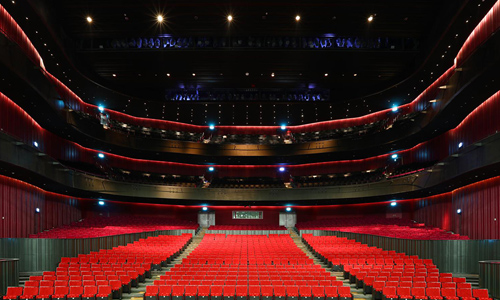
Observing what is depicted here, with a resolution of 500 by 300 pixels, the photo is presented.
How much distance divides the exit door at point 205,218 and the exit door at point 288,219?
16.6 feet

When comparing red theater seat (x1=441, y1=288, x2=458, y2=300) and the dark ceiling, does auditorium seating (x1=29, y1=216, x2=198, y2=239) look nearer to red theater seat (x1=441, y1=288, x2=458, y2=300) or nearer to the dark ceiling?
the dark ceiling

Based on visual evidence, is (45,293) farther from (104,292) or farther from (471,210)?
(471,210)

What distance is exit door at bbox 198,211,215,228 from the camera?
103 feet

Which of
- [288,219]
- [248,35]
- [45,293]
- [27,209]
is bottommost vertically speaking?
[288,219]

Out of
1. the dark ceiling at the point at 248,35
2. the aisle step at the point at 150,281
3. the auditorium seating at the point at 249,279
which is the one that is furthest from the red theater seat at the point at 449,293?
the dark ceiling at the point at 248,35

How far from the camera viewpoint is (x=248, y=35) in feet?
61.4

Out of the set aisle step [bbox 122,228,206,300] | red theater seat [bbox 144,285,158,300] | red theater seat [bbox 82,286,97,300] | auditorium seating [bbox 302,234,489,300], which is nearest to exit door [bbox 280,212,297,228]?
aisle step [bbox 122,228,206,300]

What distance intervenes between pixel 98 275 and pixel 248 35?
11901 mm

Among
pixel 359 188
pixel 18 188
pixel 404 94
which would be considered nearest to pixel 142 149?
pixel 18 188

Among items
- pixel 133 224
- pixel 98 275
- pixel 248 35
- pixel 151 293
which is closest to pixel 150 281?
pixel 98 275

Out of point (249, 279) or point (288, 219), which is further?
point (288, 219)

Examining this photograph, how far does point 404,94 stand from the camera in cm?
2394

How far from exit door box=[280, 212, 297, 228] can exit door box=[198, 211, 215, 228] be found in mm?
5068

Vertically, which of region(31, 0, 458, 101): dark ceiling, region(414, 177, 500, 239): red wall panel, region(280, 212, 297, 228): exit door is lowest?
region(280, 212, 297, 228): exit door
